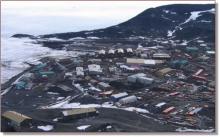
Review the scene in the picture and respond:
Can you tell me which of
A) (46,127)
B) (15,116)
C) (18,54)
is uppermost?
(18,54)

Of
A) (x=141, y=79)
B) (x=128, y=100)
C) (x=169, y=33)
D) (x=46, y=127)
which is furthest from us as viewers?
(x=169, y=33)

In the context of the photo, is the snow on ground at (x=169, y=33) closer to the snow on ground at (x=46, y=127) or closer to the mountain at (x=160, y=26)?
the mountain at (x=160, y=26)

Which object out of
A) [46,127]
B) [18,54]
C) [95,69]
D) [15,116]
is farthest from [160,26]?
[15,116]

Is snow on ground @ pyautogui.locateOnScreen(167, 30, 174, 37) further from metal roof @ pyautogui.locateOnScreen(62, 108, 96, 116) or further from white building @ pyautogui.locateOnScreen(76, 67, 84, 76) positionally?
metal roof @ pyautogui.locateOnScreen(62, 108, 96, 116)

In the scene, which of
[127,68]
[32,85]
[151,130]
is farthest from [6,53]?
[151,130]

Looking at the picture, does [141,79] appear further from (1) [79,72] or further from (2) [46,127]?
(2) [46,127]
